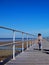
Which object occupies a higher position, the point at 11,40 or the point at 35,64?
the point at 11,40

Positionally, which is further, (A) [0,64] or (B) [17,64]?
(B) [17,64]

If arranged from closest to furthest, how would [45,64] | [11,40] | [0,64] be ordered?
[0,64], [45,64], [11,40]

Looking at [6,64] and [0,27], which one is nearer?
[0,27]

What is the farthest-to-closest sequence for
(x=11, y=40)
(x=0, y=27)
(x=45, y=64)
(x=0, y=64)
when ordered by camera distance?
(x=11, y=40) < (x=45, y=64) < (x=0, y=64) < (x=0, y=27)

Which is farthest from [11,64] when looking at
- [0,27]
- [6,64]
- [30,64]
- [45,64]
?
[0,27]

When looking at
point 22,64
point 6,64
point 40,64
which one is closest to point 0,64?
point 6,64

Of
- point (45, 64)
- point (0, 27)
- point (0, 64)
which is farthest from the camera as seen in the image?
point (45, 64)

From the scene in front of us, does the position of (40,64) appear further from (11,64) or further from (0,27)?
(0,27)

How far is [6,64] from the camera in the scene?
7305mm

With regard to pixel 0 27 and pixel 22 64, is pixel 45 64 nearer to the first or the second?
pixel 22 64

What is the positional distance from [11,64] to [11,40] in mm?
1135

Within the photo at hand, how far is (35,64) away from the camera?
7426mm

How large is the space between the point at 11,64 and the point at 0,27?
6.29ft

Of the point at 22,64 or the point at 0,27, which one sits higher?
the point at 0,27
